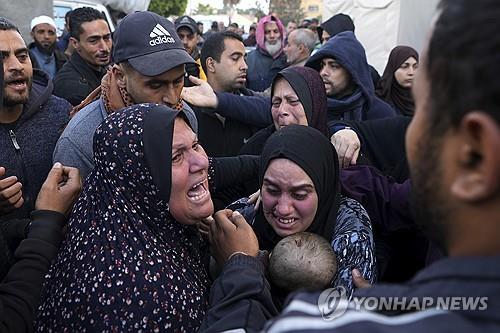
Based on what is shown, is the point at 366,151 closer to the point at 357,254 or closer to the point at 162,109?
the point at 357,254

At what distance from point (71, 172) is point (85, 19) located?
305 cm

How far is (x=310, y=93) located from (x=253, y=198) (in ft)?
2.68

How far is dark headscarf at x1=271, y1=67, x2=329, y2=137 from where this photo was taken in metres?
3.05

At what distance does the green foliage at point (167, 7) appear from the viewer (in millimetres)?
21392

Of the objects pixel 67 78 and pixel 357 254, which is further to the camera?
pixel 67 78

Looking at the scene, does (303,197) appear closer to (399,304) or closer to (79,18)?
(399,304)

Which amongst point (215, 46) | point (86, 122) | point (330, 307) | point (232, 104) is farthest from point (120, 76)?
point (330, 307)

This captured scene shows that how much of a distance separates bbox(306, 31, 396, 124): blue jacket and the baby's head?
1898 mm

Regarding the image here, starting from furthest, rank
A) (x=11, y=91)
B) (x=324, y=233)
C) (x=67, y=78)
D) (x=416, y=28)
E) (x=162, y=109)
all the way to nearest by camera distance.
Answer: (x=416, y=28)
(x=67, y=78)
(x=11, y=91)
(x=324, y=233)
(x=162, y=109)

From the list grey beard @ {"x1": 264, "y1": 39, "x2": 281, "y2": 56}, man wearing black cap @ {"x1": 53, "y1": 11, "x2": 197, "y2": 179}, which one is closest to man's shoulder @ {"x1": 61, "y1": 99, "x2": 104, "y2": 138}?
man wearing black cap @ {"x1": 53, "y1": 11, "x2": 197, "y2": 179}

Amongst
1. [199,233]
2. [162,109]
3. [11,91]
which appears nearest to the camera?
[162,109]

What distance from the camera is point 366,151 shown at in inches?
121

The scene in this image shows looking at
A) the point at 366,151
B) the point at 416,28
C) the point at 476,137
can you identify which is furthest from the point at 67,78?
the point at 416,28

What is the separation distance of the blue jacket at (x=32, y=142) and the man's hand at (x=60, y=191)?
0.52 meters
